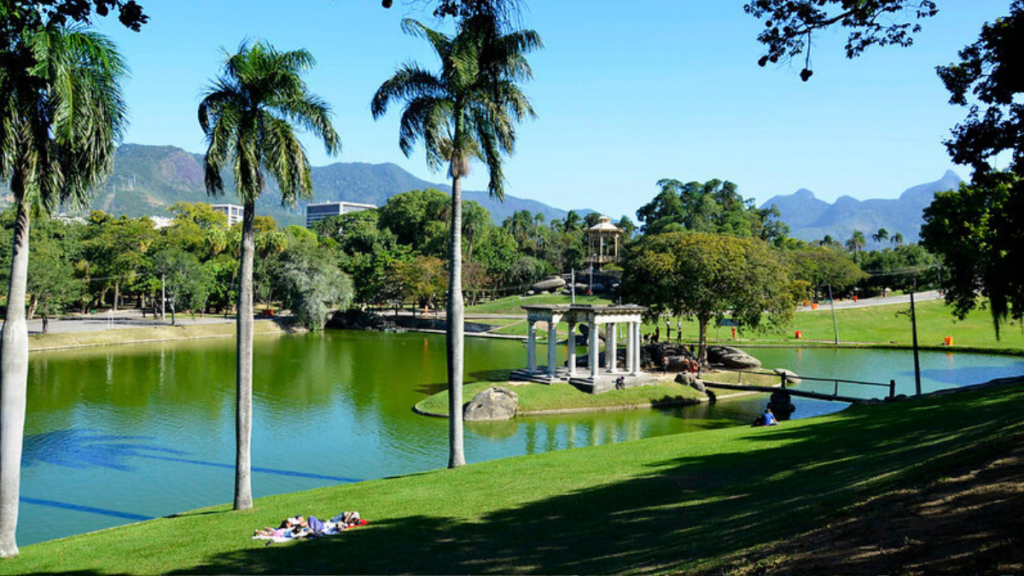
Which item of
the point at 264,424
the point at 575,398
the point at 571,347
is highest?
the point at 571,347

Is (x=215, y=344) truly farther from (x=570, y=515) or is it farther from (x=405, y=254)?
(x=570, y=515)

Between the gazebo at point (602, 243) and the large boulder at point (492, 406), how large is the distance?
68088mm

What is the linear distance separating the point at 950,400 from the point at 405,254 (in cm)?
7617

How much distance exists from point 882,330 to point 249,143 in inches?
2756

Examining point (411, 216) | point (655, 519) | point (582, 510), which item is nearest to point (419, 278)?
point (411, 216)

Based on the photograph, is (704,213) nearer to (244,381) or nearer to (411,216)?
(411,216)

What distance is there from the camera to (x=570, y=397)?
3478 cm

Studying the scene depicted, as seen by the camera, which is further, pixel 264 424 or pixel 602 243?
pixel 602 243

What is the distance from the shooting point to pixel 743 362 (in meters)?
45.9

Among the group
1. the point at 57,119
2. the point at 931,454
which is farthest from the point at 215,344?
the point at 931,454

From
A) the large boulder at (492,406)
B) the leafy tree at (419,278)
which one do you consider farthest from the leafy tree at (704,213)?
the large boulder at (492,406)

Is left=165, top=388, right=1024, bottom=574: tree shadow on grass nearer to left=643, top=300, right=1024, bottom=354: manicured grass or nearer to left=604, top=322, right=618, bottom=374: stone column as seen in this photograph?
left=604, top=322, right=618, bottom=374: stone column

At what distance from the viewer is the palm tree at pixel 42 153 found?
43.2 ft

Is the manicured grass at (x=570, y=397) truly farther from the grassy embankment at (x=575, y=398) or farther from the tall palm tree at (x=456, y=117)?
the tall palm tree at (x=456, y=117)
